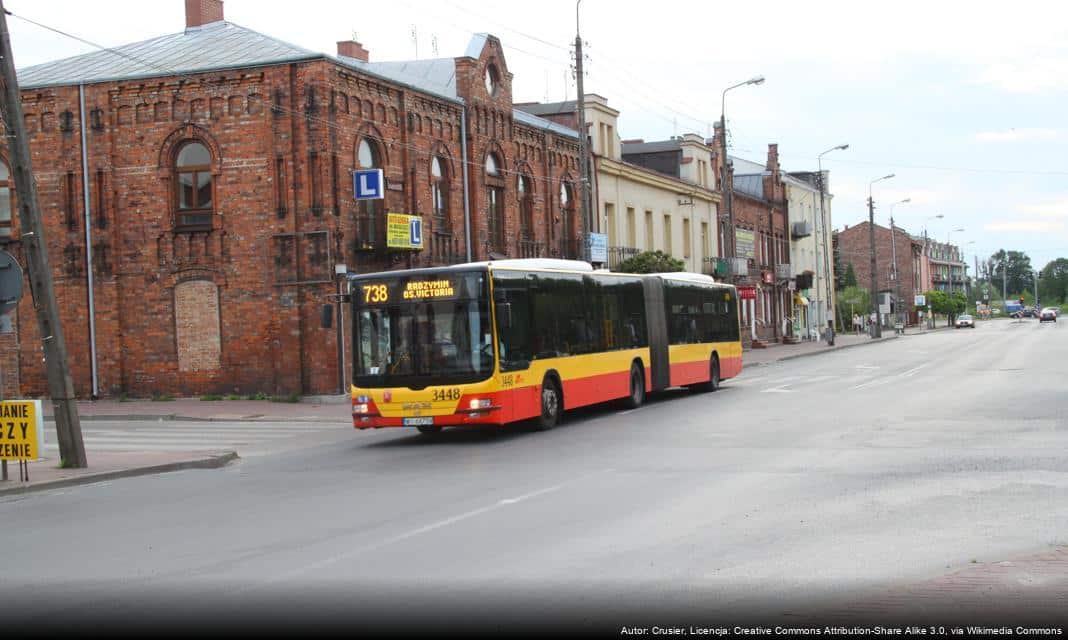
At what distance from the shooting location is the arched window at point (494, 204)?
3731 cm

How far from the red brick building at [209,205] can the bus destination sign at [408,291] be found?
1040 cm

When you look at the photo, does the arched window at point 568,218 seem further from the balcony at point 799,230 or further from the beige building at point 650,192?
the balcony at point 799,230

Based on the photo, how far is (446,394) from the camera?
1795 cm

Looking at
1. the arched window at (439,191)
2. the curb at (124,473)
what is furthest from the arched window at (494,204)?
the curb at (124,473)

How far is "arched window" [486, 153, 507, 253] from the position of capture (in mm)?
37312

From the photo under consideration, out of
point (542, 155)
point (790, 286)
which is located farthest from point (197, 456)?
point (790, 286)

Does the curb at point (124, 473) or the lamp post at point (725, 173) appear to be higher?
the lamp post at point (725, 173)

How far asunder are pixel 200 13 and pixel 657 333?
18126 millimetres

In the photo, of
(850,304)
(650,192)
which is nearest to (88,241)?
(650,192)

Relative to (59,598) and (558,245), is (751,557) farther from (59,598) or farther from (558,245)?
(558,245)

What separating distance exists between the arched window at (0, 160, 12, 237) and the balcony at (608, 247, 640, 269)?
23663 millimetres

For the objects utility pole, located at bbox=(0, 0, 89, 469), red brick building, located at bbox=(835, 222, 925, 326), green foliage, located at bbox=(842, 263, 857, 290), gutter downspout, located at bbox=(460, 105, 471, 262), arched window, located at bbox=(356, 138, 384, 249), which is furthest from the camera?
red brick building, located at bbox=(835, 222, 925, 326)

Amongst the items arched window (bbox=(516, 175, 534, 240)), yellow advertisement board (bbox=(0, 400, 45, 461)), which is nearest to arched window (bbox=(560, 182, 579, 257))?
arched window (bbox=(516, 175, 534, 240))

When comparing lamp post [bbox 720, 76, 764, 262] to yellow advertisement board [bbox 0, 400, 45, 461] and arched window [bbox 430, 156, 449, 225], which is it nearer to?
arched window [bbox 430, 156, 449, 225]
